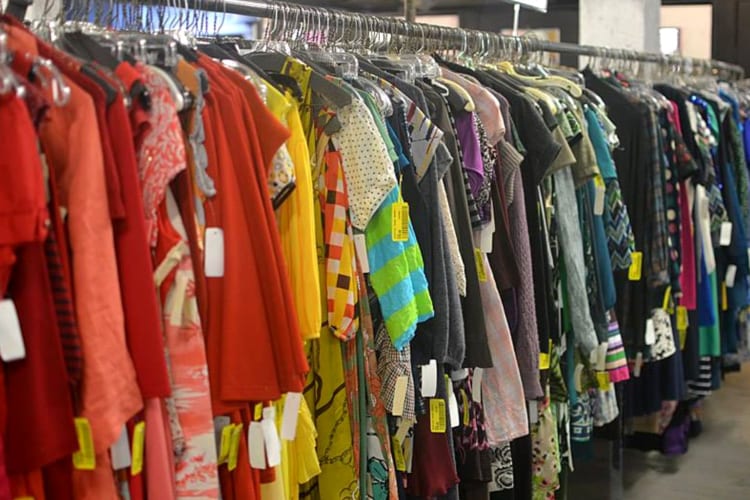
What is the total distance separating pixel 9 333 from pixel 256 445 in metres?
0.60

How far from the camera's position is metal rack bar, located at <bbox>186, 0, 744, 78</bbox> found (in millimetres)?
2230

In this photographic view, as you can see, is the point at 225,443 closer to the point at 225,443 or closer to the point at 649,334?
the point at 225,443

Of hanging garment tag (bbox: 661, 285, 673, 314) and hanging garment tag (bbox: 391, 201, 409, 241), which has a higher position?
hanging garment tag (bbox: 391, 201, 409, 241)

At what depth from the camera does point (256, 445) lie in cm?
188

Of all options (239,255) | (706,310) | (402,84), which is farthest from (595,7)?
(239,255)

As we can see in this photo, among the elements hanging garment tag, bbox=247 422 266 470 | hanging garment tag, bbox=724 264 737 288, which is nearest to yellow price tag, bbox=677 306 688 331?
hanging garment tag, bbox=724 264 737 288

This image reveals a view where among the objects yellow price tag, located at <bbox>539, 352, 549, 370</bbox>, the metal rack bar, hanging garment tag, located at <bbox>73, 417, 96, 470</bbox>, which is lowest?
yellow price tag, located at <bbox>539, 352, 549, 370</bbox>

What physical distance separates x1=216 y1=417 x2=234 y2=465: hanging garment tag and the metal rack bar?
0.88m

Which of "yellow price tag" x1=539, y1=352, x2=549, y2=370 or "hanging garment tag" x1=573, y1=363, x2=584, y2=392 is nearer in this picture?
"yellow price tag" x1=539, y1=352, x2=549, y2=370

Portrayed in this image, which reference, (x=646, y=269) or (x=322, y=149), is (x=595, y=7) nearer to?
(x=646, y=269)

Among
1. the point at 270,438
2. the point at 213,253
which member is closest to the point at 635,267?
the point at 270,438

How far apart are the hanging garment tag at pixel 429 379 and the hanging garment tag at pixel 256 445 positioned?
588mm

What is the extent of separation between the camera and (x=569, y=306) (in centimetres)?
311

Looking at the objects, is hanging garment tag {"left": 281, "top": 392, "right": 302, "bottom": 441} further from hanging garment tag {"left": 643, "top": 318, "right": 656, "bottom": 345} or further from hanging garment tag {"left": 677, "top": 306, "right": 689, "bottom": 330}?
hanging garment tag {"left": 677, "top": 306, "right": 689, "bottom": 330}
